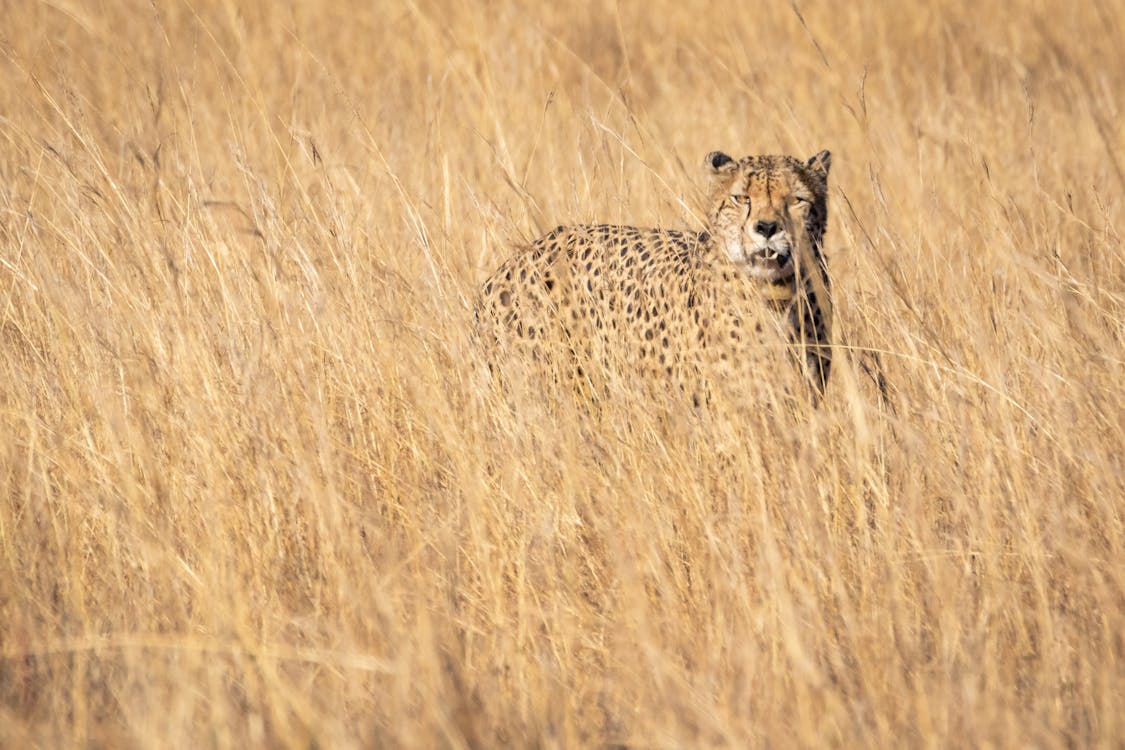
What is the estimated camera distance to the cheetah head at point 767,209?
11.5ft

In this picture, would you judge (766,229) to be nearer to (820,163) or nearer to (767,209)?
(767,209)

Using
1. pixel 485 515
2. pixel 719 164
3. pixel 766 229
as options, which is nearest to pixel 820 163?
pixel 719 164

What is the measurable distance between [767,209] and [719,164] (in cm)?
32

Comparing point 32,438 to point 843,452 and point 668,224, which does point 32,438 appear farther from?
point 668,224

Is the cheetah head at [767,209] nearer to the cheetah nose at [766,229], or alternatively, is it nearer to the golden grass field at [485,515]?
the cheetah nose at [766,229]

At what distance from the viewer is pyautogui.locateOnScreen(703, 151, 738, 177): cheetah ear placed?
381 cm

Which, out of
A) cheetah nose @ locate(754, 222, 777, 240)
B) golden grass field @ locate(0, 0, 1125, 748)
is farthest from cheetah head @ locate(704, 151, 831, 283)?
golden grass field @ locate(0, 0, 1125, 748)

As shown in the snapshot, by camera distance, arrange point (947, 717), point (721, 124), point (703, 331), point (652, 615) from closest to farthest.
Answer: point (947, 717) < point (652, 615) < point (703, 331) < point (721, 124)

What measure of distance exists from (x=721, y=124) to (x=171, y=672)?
419 cm

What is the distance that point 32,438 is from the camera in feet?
8.66

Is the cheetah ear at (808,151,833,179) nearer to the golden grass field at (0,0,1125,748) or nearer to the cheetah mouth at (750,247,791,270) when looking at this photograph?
the golden grass field at (0,0,1125,748)

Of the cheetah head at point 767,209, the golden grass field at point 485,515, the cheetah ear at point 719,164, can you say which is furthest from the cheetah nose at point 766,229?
the cheetah ear at point 719,164

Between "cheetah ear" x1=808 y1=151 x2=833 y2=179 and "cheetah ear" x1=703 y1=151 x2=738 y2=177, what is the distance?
0.73 feet

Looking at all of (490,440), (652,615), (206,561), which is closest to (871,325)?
(490,440)
